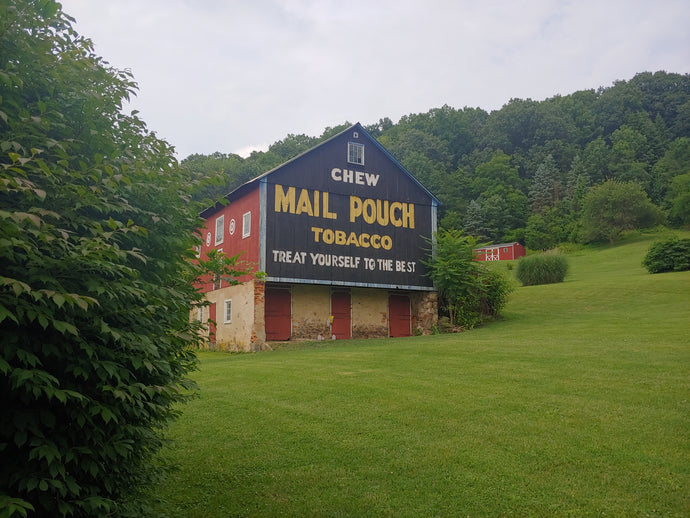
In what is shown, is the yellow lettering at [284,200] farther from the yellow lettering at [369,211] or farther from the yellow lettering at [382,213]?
the yellow lettering at [382,213]

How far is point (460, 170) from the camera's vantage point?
306 feet

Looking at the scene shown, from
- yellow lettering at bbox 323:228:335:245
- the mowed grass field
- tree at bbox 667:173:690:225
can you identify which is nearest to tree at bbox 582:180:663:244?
tree at bbox 667:173:690:225

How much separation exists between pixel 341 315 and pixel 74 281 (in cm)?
2231

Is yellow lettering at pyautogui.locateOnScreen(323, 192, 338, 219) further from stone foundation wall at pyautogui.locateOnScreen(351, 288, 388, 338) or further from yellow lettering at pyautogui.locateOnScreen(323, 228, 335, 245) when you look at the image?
stone foundation wall at pyautogui.locateOnScreen(351, 288, 388, 338)

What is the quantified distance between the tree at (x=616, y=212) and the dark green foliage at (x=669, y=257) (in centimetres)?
2637

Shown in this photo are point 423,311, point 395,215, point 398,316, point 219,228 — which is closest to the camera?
point 395,215

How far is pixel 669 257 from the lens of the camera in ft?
131

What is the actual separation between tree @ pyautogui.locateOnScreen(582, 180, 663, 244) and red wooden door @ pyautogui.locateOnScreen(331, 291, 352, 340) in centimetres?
4935

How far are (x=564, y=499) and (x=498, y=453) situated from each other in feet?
4.44

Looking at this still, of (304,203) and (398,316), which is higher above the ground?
(304,203)

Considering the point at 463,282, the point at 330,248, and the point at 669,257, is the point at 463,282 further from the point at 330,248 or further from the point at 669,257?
the point at 669,257

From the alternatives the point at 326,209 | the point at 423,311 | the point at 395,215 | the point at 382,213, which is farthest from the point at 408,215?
the point at 423,311

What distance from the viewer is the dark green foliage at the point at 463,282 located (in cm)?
2653

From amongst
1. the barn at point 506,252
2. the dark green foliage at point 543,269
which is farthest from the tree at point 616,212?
the dark green foliage at point 543,269
